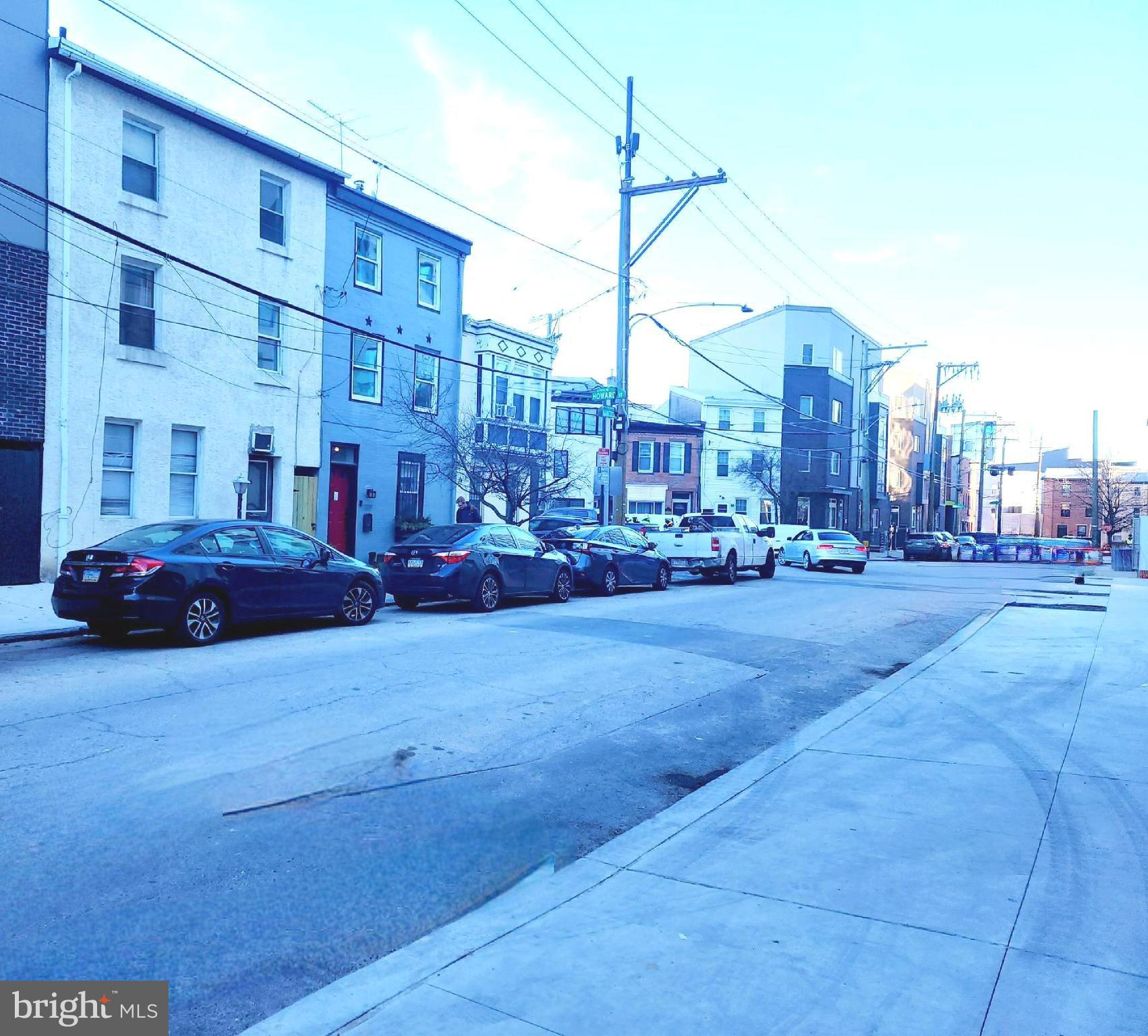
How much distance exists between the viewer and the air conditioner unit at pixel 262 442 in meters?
21.0

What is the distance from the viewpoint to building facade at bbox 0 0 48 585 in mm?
16281

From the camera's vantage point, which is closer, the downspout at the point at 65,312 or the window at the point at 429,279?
the downspout at the point at 65,312

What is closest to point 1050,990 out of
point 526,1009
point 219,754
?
point 526,1009

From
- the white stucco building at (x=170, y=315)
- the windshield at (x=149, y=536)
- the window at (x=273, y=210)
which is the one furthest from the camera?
the window at (x=273, y=210)

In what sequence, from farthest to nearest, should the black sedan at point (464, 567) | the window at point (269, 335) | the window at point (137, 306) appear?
the window at point (269, 335) → the window at point (137, 306) → the black sedan at point (464, 567)

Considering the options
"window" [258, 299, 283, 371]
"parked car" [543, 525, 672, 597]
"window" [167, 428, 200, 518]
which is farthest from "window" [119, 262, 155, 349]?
"parked car" [543, 525, 672, 597]

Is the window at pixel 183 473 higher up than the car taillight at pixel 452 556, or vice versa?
the window at pixel 183 473

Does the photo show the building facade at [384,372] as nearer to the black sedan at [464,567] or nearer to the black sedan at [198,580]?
Answer: the black sedan at [464,567]

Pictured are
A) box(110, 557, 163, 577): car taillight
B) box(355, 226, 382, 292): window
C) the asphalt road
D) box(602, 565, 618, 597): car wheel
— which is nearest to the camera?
the asphalt road

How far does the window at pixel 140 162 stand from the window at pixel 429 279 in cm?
805

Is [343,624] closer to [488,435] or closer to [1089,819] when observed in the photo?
[1089,819]

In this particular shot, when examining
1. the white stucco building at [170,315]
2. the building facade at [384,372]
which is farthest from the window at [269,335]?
the building facade at [384,372]

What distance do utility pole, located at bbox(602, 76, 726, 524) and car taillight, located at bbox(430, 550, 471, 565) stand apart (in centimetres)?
932

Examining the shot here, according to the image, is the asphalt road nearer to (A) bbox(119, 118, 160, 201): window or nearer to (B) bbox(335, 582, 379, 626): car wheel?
(B) bbox(335, 582, 379, 626): car wheel
